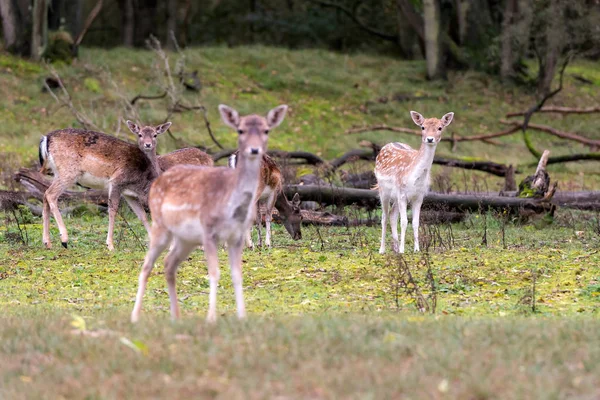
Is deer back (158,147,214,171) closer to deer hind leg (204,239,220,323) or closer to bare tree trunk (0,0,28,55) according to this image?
deer hind leg (204,239,220,323)

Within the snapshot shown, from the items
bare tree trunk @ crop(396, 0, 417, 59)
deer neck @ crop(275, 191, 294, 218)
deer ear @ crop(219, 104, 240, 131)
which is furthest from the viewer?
bare tree trunk @ crop(396, 0, 417, 59)

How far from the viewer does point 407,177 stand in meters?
12.8

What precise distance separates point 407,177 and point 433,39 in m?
19.6

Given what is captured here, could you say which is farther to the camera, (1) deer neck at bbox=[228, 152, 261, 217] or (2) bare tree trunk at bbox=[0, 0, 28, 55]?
(2) bare tree trunk at bbox=[0, 0, 28, 55]

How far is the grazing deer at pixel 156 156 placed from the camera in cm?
1405

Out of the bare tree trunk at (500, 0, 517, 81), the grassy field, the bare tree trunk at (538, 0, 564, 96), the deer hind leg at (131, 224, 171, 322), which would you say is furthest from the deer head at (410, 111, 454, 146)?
the bare tree trunk at (500, 0, 517, 81)

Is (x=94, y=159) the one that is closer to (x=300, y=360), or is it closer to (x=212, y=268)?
(x=212, y=268)

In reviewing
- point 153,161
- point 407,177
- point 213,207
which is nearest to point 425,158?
point 407,177

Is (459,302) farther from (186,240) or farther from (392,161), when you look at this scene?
(392,161)

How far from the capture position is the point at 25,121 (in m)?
24.9

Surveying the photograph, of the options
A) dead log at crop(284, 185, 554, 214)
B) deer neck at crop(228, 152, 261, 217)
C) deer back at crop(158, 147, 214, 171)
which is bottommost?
dead log at crop(284, 185, 554, 214)

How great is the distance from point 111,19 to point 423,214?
3058cm

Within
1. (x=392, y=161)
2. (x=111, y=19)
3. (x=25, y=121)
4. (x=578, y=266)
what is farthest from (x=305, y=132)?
(x=111, y=19)

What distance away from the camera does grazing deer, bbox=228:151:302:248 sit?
13492 millimetres
